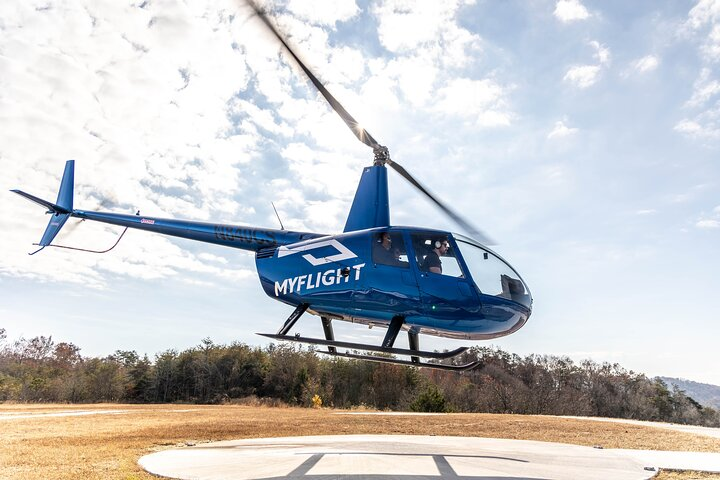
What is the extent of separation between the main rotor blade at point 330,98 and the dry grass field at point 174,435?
25.2 ft

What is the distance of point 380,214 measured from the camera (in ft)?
34.2

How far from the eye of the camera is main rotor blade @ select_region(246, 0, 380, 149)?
21.6 ft

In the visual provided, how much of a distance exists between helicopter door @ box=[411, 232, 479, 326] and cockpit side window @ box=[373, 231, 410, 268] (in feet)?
0.85

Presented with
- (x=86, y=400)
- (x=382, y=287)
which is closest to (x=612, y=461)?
(x=382, y=287)

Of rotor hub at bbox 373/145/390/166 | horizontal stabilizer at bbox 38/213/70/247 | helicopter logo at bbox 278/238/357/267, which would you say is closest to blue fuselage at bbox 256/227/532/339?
helicopter logo at bbox 278/238/357/267

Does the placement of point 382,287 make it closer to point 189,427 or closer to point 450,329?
point 450,329

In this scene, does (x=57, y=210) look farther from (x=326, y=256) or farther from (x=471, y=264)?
(x=471, y=264)

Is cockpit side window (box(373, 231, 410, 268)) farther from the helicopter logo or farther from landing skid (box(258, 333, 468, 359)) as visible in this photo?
landing skid (box(258, 333, 468, 359))

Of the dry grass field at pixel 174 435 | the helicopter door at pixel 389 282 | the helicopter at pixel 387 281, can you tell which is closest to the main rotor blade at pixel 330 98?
the helicopter at pixel 387 281

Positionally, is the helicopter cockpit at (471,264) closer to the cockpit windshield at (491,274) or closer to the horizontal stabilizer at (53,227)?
the cockpit windshield at (491,274)

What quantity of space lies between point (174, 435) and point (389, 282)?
33.3 feet

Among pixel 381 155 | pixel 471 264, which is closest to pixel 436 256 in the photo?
pixel 471 264

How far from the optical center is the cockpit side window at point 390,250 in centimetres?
891

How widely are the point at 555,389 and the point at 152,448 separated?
51838 mm
